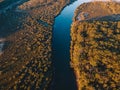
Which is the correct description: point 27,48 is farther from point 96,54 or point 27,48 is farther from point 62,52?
point 96,54

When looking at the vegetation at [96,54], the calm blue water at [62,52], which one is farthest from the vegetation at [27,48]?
the vegetation at [96,54]

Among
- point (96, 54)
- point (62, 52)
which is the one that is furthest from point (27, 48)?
point (96, 54)

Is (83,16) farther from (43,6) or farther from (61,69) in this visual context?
(61,69)

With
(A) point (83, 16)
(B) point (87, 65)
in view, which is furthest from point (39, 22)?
(B) point (87, 65)

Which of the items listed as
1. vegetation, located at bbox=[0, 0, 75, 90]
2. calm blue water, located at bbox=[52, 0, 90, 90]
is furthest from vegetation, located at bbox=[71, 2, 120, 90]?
vegetation, located at bbox=[0, 0, 75, 90]

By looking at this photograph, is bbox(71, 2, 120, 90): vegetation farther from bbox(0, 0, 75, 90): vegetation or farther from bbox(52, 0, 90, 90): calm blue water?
bbox(0, 0, 75, 90): vegetation
